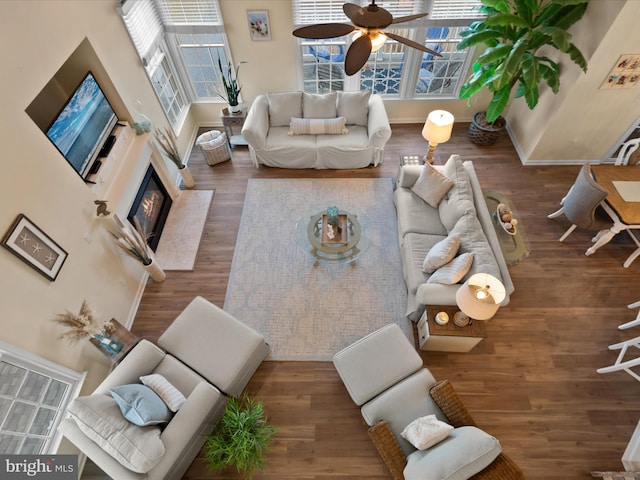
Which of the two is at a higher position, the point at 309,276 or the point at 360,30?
the point at 360,30

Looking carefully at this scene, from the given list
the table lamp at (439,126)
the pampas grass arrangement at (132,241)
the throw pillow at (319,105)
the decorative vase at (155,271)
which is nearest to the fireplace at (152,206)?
the pampas grass arrangement at (132,241)

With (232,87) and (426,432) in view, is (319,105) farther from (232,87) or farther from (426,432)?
(426,432)

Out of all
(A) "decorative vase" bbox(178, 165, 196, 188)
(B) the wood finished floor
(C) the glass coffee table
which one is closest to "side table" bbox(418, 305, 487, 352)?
(B) the wood finished floor

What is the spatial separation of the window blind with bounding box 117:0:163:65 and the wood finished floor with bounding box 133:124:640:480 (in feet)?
7.60

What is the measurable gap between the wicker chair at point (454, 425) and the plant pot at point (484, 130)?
409 centimetres

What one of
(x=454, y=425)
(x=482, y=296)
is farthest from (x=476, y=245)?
(x=454, y=425)

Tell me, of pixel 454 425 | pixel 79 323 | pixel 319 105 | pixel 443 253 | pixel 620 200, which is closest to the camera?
pixel 454 425

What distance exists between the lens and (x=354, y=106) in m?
5.13

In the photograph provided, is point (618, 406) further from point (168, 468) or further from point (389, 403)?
point (168, 468)

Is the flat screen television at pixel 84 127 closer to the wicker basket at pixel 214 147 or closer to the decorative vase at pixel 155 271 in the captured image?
the decorative vase at pixel 155 271

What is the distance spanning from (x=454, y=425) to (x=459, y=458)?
56 centimetres

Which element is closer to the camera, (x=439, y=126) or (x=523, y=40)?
(x=523, y=40)

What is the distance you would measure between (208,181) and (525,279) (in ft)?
14.8

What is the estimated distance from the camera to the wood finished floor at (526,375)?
10.2 ft
